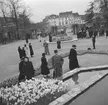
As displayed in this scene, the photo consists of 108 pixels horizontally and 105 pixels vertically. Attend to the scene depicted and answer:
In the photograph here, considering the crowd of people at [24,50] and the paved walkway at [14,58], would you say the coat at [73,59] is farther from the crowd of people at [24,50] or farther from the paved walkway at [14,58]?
the crowd of people at [24,50]

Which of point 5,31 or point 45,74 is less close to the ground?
point 5,31

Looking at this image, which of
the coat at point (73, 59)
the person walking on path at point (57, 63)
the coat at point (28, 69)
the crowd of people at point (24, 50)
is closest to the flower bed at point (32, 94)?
the coat at point (28, 69)

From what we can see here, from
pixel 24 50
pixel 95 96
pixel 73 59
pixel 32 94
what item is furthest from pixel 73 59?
pixel 24 50

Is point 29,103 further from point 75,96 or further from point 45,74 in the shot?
point 45,74

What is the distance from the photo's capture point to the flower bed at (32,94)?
221 inches

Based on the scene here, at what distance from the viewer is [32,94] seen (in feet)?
18.5

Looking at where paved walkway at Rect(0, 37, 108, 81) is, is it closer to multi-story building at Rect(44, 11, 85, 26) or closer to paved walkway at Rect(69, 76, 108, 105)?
paved walkway at Rect(69, 76, 108, 105)

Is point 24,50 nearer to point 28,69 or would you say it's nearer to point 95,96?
point 28,69

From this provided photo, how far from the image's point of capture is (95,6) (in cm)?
4494

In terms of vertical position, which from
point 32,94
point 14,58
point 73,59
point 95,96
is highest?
point 73,59

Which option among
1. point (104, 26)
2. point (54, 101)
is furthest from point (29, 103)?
point (104, 26)

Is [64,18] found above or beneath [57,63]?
above

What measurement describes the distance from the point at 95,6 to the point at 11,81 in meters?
39.9

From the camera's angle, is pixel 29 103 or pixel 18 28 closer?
pixel 29 103
